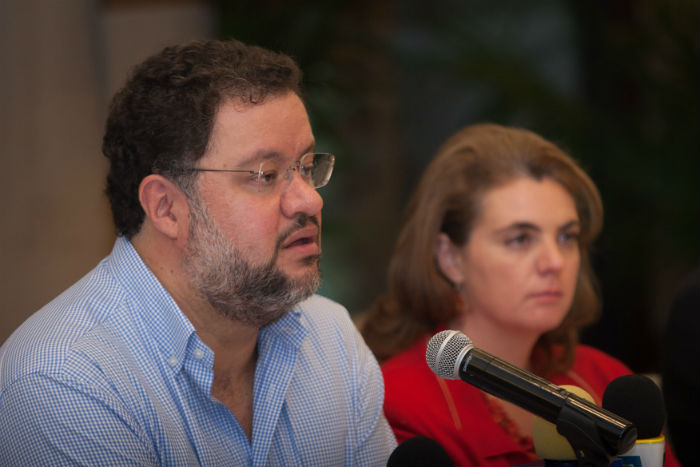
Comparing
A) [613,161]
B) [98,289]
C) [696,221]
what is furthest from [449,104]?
[98,289]

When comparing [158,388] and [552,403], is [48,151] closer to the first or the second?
[158,388]

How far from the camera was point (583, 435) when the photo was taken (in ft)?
4.19

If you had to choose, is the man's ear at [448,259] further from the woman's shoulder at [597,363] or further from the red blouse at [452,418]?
the woman's shoulder at [597,363]

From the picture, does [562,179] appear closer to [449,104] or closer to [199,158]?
[199,158]

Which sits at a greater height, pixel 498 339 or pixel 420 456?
pixel 420 456

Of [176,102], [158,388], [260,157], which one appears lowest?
[158,388]

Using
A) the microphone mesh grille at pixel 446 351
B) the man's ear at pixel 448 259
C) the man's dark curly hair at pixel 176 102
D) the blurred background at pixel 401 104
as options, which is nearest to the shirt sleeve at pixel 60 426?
the man's dark curly hair at pixel 176 102

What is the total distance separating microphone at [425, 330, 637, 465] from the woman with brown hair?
36.9 inches

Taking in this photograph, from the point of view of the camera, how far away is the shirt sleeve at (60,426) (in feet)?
5.13

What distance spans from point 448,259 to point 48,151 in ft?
A: 6.25

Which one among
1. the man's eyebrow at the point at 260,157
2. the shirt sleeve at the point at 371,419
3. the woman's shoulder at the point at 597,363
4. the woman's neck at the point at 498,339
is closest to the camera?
the man's eyebrow at the point at 260,157

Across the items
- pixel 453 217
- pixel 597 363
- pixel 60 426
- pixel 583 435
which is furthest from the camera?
pixel 597 363

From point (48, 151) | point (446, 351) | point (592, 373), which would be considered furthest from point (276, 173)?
point (48, 151)

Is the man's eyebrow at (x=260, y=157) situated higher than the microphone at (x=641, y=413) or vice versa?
the man's eyebrow at (x=260, y=157)
